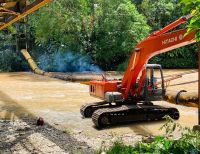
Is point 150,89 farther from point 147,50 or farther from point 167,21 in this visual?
point 167,21

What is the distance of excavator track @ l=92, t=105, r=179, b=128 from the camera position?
10.5 m

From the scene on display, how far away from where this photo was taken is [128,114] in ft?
35.9

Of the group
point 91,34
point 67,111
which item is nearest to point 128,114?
point 67,111

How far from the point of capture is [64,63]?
31922mm

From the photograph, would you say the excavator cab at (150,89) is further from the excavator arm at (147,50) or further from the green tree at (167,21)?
the green tree at (167,21)

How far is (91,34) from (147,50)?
2169 cm

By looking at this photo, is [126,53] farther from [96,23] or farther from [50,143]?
[50,143]

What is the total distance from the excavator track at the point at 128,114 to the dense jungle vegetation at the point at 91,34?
18942 millimetres

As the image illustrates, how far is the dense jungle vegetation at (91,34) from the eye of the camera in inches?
1190

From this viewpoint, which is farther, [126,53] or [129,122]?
[126,53]

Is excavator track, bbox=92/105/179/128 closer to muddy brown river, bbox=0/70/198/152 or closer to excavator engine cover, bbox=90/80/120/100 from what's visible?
muddy brown river, bbox=0/70/198/152

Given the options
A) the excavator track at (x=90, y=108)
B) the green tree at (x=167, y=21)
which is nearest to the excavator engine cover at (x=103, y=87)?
the excavator track at (x=90, y=108)

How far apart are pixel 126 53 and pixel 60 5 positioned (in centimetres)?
622

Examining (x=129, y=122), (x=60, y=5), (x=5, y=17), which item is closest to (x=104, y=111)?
(x=129, y=122)
